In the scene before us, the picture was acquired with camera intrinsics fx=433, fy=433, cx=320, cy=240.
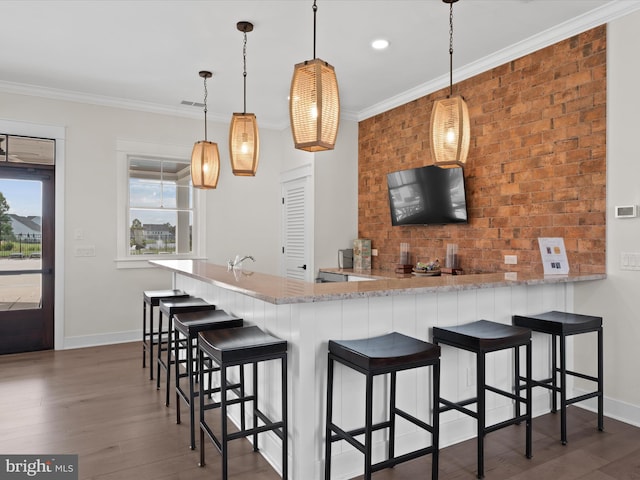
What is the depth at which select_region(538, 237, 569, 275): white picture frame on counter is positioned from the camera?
3.21 meters

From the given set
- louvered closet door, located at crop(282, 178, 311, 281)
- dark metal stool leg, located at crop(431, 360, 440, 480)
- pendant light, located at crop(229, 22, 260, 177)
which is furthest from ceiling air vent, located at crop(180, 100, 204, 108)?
dark metal stool leg, located at crop(431, 360, 440, 480)

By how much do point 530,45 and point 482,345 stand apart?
2.64 metres

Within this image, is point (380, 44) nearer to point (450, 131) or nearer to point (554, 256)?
point (450, 131)

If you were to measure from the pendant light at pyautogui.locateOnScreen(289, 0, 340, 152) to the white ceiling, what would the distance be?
107 centimetres

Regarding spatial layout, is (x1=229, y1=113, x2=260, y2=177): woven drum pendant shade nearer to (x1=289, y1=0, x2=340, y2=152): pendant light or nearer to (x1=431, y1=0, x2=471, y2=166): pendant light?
(x1=289, y1=0, x2=340, y2=152): pendant light

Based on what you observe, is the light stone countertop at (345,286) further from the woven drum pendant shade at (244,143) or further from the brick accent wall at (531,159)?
the woven drum pendant shade at (244,143)

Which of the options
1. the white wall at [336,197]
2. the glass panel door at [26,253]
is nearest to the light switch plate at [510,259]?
the white wall at [336,197]

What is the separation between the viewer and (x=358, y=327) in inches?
91.0

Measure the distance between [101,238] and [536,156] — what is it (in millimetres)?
4580

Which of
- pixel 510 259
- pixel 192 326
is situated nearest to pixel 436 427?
pixel 192 326

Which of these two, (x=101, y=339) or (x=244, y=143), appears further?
(x=101, y=339)

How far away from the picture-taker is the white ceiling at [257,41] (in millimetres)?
3062

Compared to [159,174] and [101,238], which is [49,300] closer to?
[101,238]

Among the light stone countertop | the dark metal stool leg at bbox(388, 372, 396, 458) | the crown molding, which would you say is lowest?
the dark metal stool leg at bbox(388, 372, 396, 458)
